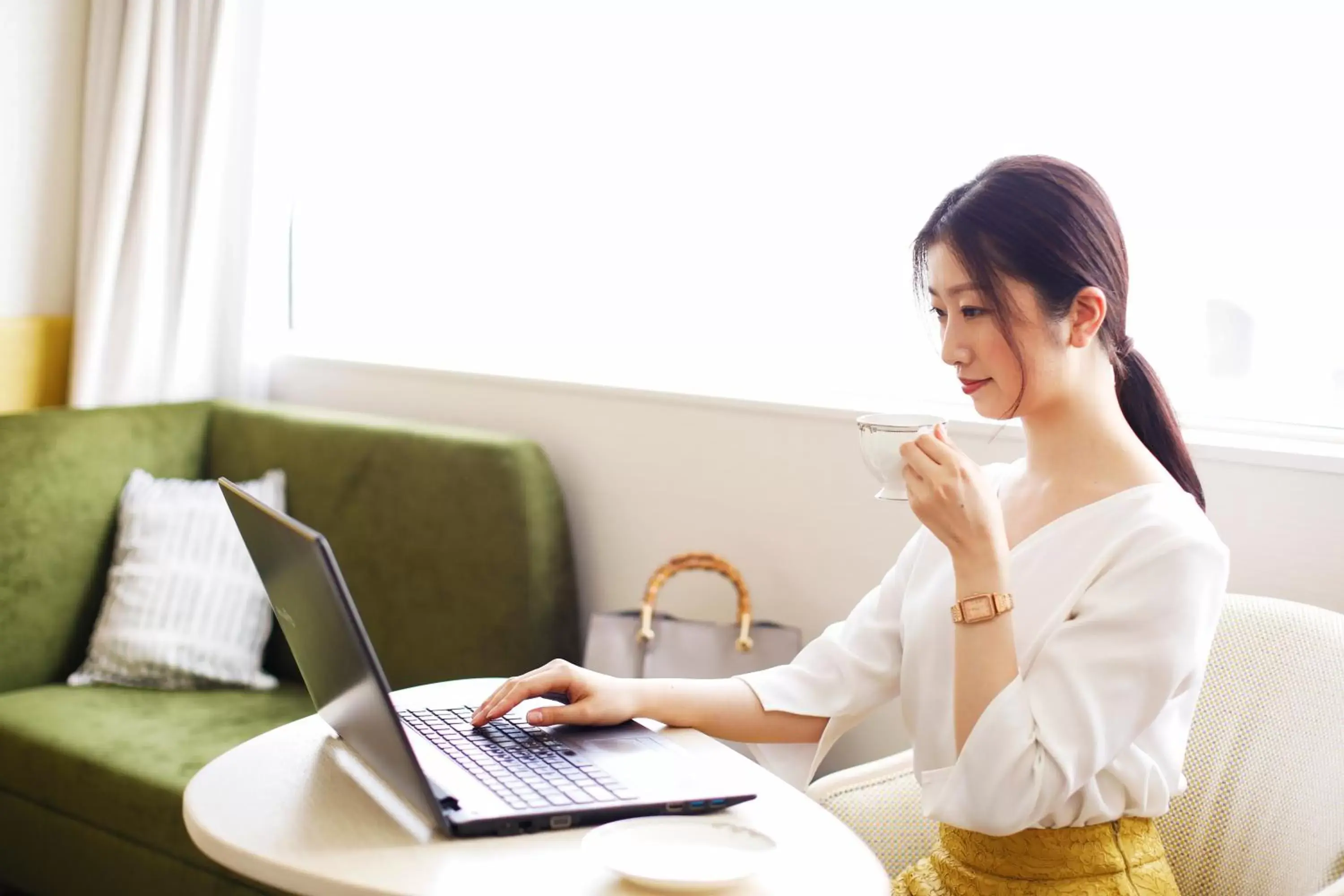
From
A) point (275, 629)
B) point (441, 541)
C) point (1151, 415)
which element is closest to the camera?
point (1151, 415)

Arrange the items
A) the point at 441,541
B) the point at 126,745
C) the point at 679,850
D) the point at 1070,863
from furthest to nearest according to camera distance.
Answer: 1. the point at 441,541
2. the point at 126,745
3. the point at 1070,863
4. the point at 679,850

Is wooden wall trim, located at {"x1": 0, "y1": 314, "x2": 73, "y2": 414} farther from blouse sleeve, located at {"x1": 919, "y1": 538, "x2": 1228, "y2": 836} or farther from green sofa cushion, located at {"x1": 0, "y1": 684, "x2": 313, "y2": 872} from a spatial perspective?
blouse sleeve, located at {"x1": 919, "y1": 538, "x2": 1228, "y2": 836}

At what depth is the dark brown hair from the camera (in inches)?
53.2

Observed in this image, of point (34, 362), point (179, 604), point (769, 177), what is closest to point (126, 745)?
point (179, 604)

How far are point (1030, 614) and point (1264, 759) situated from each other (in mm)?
398

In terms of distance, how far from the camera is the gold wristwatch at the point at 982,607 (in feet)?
4.06

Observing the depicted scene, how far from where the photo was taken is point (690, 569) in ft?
7.86

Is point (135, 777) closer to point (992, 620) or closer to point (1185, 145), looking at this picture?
point (992, 620)

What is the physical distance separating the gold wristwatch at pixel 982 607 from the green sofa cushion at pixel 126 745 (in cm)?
146

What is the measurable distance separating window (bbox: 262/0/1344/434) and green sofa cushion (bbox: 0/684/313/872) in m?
0.90

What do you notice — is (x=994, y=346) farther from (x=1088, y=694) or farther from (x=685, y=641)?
(x=685, y=641)

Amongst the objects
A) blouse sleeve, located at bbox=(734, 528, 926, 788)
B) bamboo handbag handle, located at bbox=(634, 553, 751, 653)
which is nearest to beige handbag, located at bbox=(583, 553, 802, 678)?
bamboo handbag handle, located at bbox=(634, 553, 751, 653)

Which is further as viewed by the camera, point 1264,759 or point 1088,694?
point 1264,759

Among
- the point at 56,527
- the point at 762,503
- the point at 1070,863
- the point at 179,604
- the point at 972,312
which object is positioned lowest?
the point at 179,604
